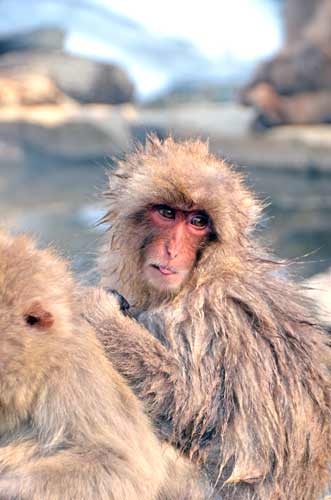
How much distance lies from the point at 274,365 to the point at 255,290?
0.94ft

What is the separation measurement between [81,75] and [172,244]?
38.4 feet

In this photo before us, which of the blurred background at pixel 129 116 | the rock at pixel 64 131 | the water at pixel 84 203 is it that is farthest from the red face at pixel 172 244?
the rock at pixel 64 131

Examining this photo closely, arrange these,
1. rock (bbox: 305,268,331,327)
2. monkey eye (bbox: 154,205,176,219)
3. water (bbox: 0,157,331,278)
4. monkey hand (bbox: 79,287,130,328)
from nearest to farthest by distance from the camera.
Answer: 1. monkey hand (bbox: 79,287,130,328)
2. monkey eye (bbox: 154,205,176,219)
3. rock (bbox: 305,268,331,327)
4. water (bbox: 0,157,331,278)

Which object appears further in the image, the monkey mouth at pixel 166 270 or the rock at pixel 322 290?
the rock at pixel 322 290

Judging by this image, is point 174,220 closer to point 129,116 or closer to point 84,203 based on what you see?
point 84,203

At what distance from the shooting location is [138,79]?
17.0m

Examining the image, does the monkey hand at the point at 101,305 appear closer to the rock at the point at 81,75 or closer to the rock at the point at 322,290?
the rock at the point at 322,290

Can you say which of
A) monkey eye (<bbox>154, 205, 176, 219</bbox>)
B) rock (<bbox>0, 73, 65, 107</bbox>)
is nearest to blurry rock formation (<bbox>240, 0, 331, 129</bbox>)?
rock (<bbox>0, 73, 65, 107</bbox>)

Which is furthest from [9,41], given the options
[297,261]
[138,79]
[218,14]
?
[297,261]

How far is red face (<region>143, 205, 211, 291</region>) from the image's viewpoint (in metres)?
3.25

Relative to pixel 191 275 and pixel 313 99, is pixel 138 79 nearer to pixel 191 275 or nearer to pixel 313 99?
pixel 313 99

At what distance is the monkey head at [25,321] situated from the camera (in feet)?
8.13

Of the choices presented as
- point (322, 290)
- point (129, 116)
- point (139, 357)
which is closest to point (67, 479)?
point (139, 357)

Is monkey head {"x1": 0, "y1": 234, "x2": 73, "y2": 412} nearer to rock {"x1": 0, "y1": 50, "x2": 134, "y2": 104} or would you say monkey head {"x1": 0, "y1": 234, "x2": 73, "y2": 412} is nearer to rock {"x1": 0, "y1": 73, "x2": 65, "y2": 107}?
rock {"x1": 0, "y1": 73, "x2": 65, "y2": 107}
